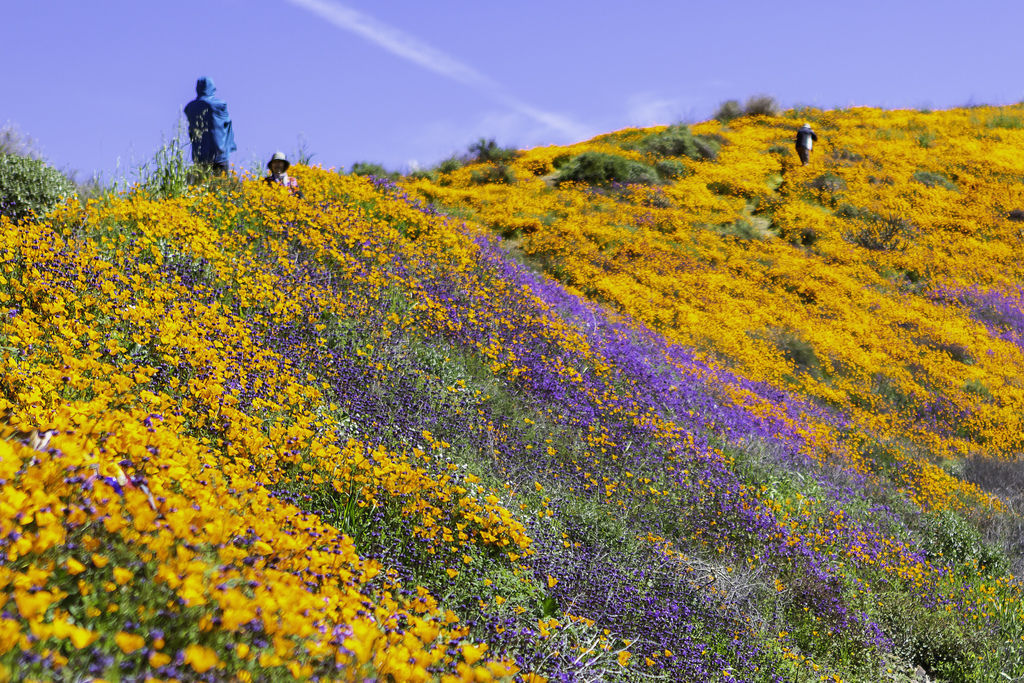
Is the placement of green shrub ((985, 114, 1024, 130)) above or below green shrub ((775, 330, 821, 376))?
above

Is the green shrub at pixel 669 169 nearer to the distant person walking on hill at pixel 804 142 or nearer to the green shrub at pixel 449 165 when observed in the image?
the distant person walking on hill at pixel 804 142

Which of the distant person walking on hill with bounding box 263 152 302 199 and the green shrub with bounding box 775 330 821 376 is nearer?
the distant person walking on hill with bounding box 263 152 302 199

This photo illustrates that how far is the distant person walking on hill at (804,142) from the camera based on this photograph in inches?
933

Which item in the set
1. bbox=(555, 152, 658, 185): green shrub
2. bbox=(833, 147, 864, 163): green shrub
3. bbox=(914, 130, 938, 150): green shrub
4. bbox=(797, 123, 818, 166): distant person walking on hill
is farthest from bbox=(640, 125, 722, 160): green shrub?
bbox=(914, 130, 938, 150): green shrub

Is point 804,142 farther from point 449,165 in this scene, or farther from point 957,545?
point 957,545

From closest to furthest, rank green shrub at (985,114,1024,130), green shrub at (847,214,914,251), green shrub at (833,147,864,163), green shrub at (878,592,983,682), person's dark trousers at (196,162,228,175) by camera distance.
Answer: green shrub at (878,592,983,682), person's dark trousers at (196,162,228,175), green shrub at (847,214,914,251), green shrub at (833,147,864,163), green shrub at (985,114,1024,130)

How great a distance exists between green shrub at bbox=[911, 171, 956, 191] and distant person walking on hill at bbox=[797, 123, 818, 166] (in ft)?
12.4

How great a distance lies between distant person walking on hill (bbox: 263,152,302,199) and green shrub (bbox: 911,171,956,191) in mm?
22744

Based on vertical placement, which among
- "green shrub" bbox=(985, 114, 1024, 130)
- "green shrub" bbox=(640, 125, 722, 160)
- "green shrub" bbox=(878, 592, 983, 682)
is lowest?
"green shrub" bbox=(878, 592, 983, 682)

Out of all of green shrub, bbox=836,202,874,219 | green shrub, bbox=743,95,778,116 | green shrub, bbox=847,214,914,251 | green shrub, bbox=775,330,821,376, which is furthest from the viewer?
green shrub, bbox=743,95,778,116

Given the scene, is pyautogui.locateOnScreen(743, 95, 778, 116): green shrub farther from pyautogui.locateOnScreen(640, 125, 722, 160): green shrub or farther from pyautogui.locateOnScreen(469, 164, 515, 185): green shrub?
pyautogui.locateOnScreen(469, 164, 515, 185): green shrub

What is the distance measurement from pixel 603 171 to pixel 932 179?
1252 centimetres

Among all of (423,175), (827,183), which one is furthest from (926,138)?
(423,175)

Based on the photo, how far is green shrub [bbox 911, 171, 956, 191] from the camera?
22.9 metres
